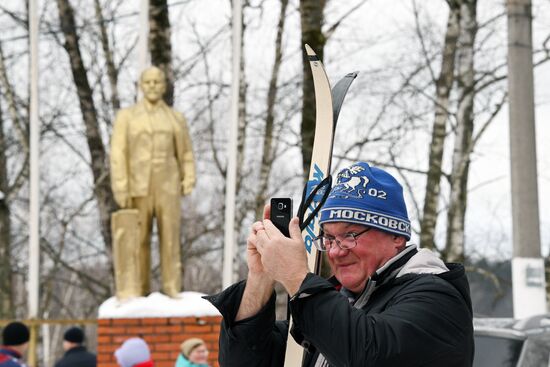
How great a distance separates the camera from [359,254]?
2.79 m

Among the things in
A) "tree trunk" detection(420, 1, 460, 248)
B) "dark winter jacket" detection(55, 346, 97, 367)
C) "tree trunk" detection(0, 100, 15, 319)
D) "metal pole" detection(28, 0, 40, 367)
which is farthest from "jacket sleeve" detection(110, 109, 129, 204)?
"tree trunk" detection(0, 100, 15, 319)

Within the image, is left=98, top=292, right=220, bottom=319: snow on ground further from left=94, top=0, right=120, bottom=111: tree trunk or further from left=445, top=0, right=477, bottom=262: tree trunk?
left=94, top=0, right=120, bottom=111: tree trunk

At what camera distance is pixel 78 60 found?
17.2m

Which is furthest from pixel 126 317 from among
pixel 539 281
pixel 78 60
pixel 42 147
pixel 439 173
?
pixel 42 147

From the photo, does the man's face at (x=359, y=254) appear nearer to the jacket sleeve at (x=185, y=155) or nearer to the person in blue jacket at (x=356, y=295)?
the person in blue jacket at (x=356, y=295)

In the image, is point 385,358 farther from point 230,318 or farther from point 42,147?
point 42,147

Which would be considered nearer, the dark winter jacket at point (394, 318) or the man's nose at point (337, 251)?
the dark winter jacket at point (394, 318)

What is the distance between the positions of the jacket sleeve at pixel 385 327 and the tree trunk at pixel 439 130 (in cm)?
1287

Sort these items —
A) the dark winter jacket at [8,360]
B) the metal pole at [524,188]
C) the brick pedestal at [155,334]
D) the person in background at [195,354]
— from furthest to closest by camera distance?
the brick pedestal at [155,334], the metal pole at [524,188], the person in background at [195,354], the dark winter jacket at [8,360]

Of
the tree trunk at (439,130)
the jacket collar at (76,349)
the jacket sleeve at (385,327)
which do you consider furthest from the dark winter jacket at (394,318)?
the tree trunk at (439,130)

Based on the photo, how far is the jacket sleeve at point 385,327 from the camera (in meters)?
2.45

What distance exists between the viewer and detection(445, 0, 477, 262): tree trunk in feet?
51.3

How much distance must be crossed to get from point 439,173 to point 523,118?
5945 mm

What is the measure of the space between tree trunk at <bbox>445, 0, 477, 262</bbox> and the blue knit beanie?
12.7 meters
